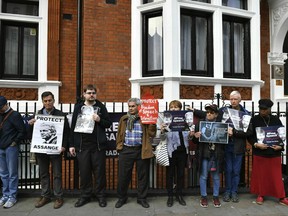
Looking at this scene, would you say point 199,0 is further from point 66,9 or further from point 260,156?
point 260,156

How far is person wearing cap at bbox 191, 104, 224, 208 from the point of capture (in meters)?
4.79

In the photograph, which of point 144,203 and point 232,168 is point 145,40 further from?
point 144,203

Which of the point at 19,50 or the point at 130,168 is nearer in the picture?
the point at 130,168

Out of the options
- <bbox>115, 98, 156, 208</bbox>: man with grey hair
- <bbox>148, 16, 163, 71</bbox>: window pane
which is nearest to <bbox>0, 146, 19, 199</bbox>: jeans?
<bbox>115, 98, 156, 208</bbox>: man with grey hair

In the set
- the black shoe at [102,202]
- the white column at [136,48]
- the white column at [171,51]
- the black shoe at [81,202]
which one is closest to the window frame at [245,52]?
the white column at [171,51]

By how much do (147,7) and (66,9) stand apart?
7.51 feet

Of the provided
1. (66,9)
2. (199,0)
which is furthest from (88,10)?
(199,0)

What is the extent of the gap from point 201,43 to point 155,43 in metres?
1.30

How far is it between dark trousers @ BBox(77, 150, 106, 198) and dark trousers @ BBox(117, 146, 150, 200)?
0.33 meters

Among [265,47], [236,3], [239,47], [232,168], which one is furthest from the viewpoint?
[265,47]

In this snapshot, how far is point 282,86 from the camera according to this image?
9.05 m

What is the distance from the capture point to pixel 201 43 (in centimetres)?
760

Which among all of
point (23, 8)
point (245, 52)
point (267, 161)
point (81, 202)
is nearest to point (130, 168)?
point (81, 202)

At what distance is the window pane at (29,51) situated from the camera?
7.59 m
